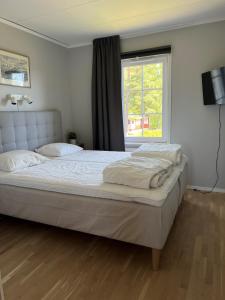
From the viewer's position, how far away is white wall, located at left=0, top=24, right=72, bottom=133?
303cm

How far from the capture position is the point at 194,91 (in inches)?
130

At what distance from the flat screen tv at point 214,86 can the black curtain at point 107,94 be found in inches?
51.1

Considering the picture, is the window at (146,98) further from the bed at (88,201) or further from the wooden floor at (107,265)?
the wooden floor at (107,265)

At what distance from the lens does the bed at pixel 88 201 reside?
1744 millimetres

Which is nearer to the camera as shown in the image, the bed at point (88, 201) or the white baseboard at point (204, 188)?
the bed at point (88, 201)

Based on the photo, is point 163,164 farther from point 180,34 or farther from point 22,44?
point 22,44

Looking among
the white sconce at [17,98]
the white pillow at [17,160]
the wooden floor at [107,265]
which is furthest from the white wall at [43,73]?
the wooden floor at [107,265]

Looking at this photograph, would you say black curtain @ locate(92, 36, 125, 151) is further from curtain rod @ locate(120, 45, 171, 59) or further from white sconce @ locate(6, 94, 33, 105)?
white sconce @ locate(6, 94, 33, 105)

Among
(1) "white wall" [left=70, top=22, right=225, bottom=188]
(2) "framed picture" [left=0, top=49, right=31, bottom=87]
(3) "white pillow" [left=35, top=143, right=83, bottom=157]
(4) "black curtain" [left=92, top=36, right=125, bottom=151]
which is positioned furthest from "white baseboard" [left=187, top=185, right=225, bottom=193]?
(2) "framed picture" [left=0, top=49, right=31, bottom=87]

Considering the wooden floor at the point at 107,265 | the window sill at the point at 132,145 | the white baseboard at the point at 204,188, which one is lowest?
the wooden floor at the point at 107,265

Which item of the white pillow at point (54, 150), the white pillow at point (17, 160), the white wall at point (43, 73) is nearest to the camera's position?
the white pillow at point (17, 160)

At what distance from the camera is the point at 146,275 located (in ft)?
5.66

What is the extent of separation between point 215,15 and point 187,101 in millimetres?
1148

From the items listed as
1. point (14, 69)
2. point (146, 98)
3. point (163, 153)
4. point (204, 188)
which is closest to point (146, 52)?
point (146, 98)
